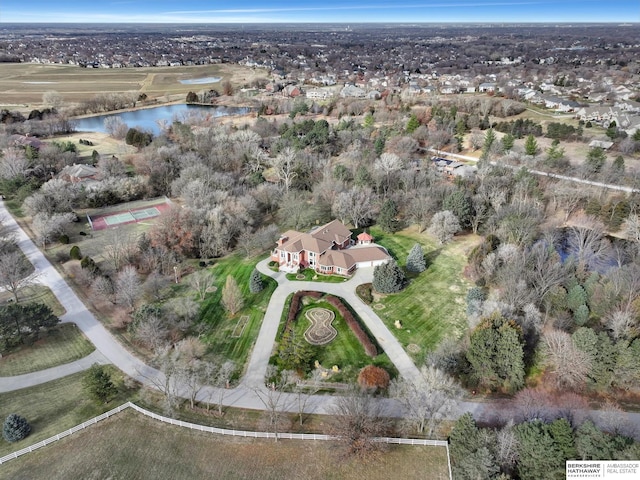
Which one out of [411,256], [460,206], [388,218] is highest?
[460,206]

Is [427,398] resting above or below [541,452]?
below

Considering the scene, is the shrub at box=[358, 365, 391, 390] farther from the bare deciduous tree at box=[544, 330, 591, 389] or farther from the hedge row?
the bare deciduous tree at box=[544, 330, 591, 389]

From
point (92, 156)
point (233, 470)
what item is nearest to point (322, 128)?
point (92, 156)

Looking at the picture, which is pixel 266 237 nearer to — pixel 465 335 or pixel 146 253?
pixel 146 253

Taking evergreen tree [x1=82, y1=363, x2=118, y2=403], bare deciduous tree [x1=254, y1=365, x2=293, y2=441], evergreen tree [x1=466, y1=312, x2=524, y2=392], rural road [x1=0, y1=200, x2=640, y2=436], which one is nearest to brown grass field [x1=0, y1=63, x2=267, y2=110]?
rural road [x1=0, y1=200, x2=640, y2=436]

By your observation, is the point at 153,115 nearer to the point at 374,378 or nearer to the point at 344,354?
the point at 344,354

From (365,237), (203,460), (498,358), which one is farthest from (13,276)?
(498,358)
